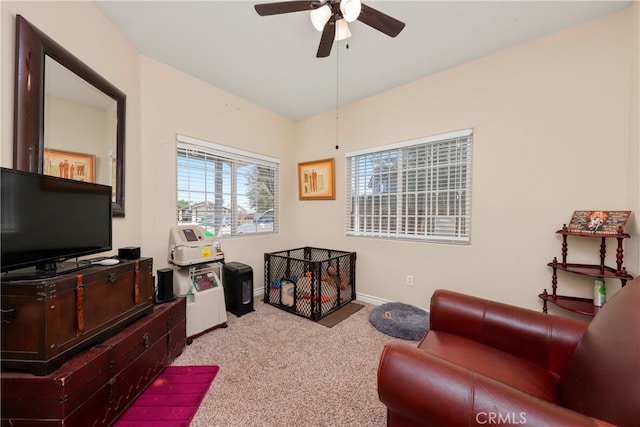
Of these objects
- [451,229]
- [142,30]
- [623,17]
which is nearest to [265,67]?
[142,30]

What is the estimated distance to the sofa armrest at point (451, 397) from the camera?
69 cm

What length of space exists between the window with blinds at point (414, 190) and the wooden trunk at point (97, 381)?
94.4 inches

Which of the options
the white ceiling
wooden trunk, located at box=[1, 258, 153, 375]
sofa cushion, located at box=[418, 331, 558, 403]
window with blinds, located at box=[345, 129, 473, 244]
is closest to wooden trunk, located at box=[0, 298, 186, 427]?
wooden trunk, located at box=[1, 258, 153, 375]

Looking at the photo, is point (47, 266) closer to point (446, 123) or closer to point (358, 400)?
point (358, 400)

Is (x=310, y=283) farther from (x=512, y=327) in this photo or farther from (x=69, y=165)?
(x=69, y=165)

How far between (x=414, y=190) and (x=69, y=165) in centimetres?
306

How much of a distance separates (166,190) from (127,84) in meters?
1.00

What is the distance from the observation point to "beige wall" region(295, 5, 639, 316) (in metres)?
1.89

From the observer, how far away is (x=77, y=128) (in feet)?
5.67

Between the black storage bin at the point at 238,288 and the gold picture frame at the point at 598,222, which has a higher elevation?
the gold picture frame at the point at 598,222

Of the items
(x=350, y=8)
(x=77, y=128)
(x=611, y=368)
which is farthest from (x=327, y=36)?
(x=611, y=368)

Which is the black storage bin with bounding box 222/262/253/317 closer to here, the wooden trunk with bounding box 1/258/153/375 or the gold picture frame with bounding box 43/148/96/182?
the wooden trunk with bounding box 1/258/153/375

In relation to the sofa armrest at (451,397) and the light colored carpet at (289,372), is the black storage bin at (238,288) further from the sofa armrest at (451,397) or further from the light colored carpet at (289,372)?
the sofa armrest at (451,397)

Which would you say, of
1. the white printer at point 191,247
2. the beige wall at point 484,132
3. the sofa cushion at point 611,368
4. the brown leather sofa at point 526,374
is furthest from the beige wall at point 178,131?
the sofa cushion at point 611,368
